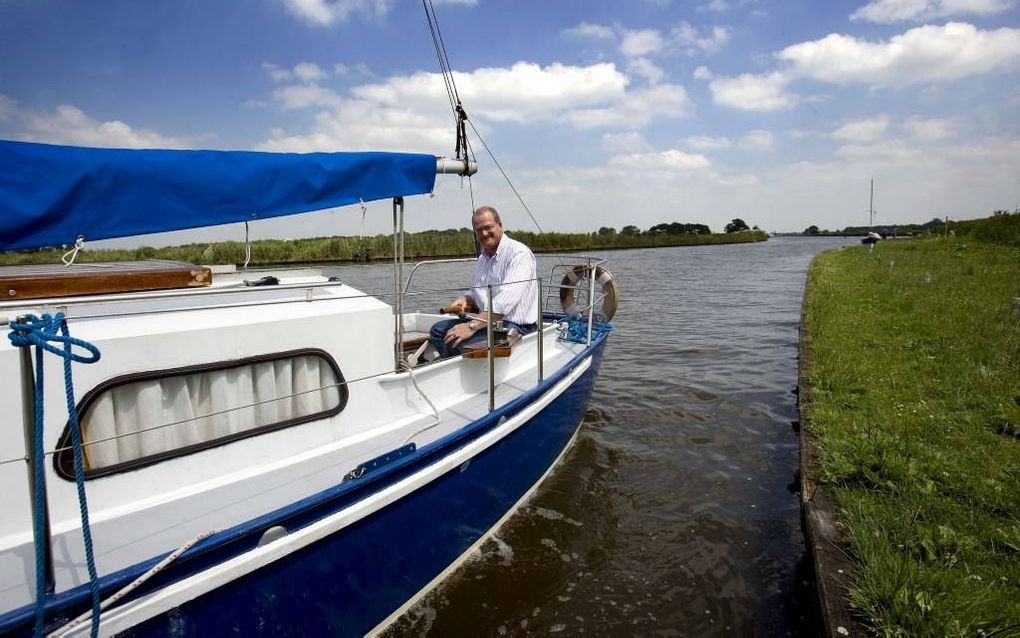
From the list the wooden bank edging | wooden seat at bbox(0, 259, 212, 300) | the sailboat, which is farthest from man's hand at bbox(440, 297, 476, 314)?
the wooden bank edging

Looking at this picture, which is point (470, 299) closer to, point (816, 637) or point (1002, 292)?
point (816, 637)

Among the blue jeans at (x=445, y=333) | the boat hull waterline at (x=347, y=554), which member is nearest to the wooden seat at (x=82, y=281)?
the boat hull waterline at (x=347, y=554)

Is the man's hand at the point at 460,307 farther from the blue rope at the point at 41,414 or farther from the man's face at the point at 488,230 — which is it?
the blue rope at the point at 41,414

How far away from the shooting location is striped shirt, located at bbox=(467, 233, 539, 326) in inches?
195

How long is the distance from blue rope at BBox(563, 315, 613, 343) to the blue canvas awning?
309 cm

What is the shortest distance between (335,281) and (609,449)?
366cm

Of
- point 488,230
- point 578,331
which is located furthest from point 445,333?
point 578,331

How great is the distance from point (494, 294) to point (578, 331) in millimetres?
1688

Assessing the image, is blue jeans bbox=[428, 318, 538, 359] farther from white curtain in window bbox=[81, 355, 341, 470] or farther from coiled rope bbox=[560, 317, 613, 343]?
white curtain in window bbox=[81, 355, 341, 470]

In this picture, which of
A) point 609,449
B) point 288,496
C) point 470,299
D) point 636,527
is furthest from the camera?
point 609,449

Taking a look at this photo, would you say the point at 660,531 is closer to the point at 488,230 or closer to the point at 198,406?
the point at 488,230

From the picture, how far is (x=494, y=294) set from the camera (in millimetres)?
5094

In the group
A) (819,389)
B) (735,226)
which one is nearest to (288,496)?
(819,389)

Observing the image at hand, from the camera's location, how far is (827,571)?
321 cm
